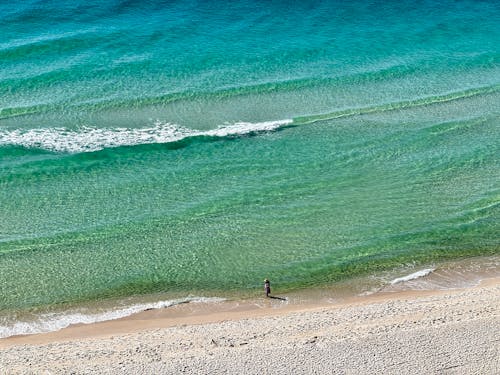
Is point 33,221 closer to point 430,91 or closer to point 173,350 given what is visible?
point 173,350

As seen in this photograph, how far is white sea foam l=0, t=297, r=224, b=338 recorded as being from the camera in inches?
1123

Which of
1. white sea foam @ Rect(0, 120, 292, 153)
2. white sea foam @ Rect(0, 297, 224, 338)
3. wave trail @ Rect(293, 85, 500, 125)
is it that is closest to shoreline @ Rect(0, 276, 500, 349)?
white sea foam @ Rect(0, 297, 224, 338)

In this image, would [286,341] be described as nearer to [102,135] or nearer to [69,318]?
[69,318]

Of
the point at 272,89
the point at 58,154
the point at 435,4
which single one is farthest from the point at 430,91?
the point at 58,154

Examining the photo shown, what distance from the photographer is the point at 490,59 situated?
5306 centimetres

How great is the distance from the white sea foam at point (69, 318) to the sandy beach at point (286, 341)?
352mm

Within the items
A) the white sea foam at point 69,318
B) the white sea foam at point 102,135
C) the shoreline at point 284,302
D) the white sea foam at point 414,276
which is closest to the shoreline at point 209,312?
the shoreline at point 284,302

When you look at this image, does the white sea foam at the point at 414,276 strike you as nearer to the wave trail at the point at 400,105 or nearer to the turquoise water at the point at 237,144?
the turquoise water at the point at 237,144

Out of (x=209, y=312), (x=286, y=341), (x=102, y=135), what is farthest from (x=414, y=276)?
(x=102, y=135)

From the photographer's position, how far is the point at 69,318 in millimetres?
29297

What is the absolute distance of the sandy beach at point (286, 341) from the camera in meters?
25.2

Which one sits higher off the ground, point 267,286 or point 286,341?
point 267,286

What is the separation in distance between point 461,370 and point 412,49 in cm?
3325

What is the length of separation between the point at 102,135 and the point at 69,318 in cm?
1612
